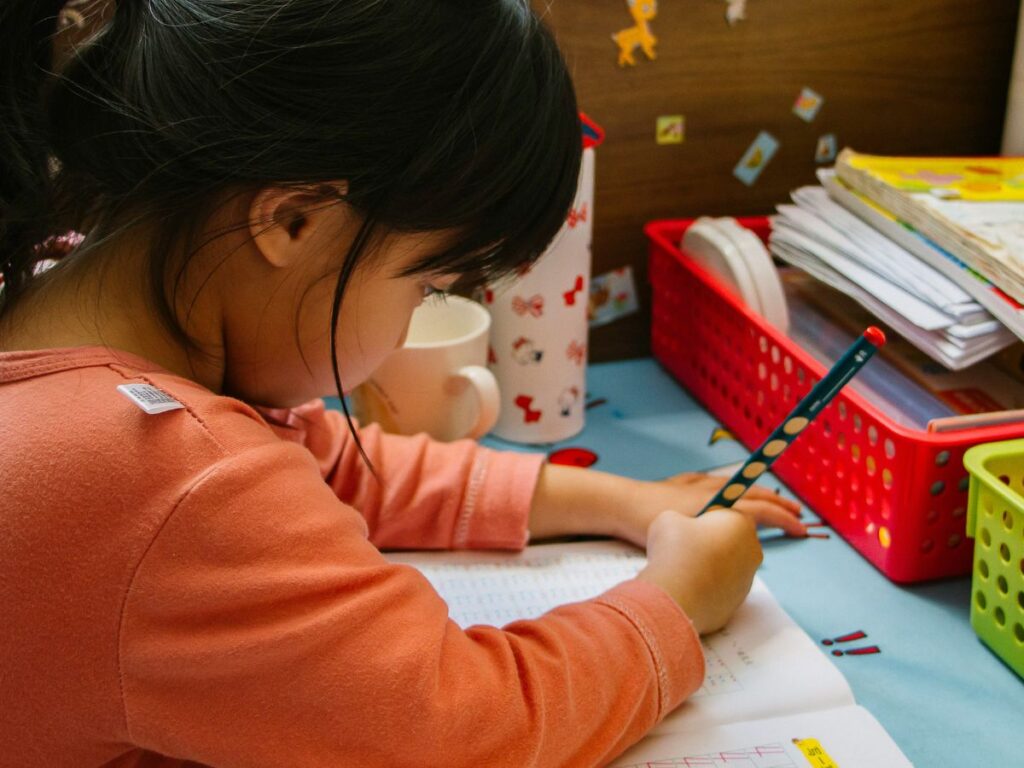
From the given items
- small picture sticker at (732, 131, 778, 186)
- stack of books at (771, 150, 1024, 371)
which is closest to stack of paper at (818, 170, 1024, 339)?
stack of books at (771, 150, 1024, 371)

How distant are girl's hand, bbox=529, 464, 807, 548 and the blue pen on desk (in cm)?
3

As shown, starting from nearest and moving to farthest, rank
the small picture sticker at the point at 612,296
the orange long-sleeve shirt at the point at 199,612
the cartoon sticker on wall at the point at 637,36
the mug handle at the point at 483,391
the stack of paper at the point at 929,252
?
the orange long-sleeve shirt at the point at 199,612
the stack of paper at the point at 929,252
the mug handle at the point at 483,391
the cartoon sticker on wall at the point at 637,36
the small picture sticker at the point at 612,296

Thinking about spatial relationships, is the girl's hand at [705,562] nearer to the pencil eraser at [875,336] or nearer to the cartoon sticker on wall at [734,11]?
the pencil eraser at [875,336]

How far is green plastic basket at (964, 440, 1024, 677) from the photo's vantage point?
0.58 metres

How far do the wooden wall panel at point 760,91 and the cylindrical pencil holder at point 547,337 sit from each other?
131 millimetres

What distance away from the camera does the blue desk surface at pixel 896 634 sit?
0.56 m

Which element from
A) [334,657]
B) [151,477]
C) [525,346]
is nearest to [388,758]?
[334,657]

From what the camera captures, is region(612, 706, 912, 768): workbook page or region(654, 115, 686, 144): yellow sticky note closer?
region(612, 706, 912, 768): workbook page

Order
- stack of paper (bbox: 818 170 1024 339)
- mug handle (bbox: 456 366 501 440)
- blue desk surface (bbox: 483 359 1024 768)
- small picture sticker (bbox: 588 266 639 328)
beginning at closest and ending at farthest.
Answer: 1. blue desk surface (bbox: 483 359 1024 768)
2. stack of paper (bbox: 818 170 1024 339)
3. mug handle (bbox: 456 366 501 440)
4. small picture sticker (bbox: 588 266 639 328)

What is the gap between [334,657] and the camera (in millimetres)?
A: 460

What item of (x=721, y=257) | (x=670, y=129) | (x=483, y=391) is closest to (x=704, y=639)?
(x=483, y=391)

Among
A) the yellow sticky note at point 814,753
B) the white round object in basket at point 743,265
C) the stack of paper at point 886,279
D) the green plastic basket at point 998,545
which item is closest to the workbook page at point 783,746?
the yellow sticky note at point 814,753

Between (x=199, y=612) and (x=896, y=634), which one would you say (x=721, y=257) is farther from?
(x=199, y=612)

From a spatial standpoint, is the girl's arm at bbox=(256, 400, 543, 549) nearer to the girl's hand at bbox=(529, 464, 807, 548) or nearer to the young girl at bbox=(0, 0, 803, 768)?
the girl's hand at bbox=(529, 464, 807, 548)
